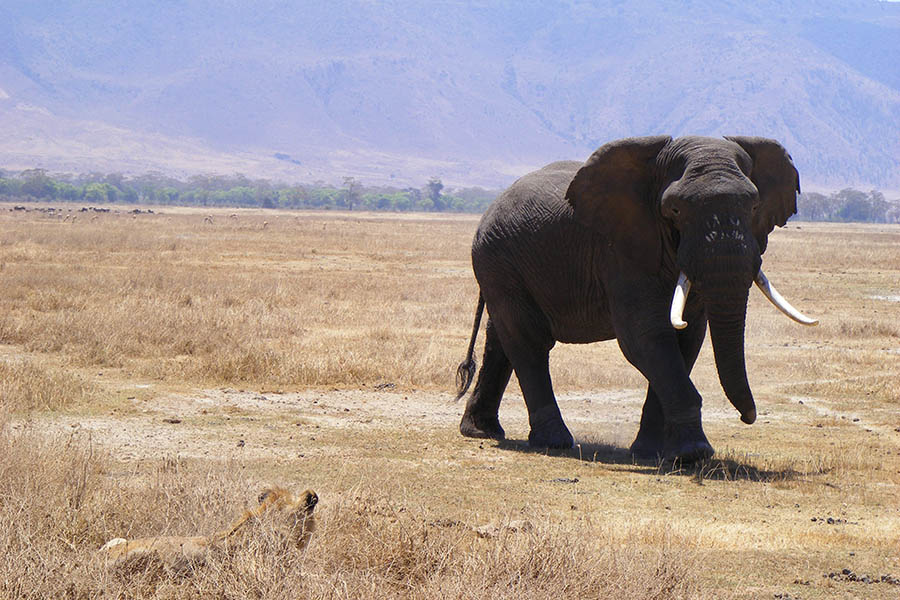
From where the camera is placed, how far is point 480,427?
13.1m

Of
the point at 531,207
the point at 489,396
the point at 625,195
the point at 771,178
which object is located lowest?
the point at 489,396

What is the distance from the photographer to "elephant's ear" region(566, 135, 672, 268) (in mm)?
11133

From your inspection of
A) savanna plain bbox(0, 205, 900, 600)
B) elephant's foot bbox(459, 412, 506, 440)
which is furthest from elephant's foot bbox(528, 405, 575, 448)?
elephant's foot bbox(459, 412, 506, 440)

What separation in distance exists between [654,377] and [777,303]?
1.24 metres

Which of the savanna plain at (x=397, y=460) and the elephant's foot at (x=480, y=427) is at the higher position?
the savanna plain at (x=397, y=460)

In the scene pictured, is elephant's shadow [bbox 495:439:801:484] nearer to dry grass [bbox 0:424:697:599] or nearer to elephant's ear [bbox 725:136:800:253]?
elephant's ear [bbox 725:136:800:253]

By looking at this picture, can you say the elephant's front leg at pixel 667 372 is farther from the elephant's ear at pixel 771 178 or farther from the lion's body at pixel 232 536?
the lion's body at pixel 232 536

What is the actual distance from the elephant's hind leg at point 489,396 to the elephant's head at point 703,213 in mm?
2547

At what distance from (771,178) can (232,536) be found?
687cm

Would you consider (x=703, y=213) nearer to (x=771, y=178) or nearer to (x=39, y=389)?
(x=771, y=178)

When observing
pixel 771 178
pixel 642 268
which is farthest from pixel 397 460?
pixel 771 178

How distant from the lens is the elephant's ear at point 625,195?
36.5 feet

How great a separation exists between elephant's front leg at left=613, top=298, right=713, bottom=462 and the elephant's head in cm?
38

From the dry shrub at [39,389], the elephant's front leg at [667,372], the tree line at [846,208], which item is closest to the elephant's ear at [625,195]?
the elephant's front leg at [667,372]
